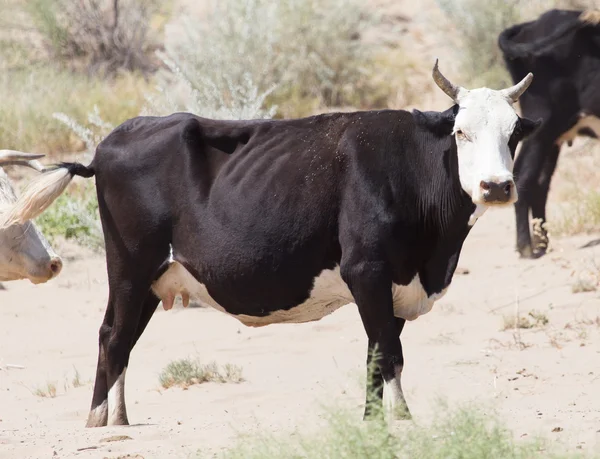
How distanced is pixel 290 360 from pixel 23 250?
7.52ft

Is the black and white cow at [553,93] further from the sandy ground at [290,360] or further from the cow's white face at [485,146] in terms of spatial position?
the cow's white face at [485,146]

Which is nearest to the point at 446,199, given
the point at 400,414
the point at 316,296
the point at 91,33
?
the point at 316,296

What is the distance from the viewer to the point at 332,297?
6.54 metres

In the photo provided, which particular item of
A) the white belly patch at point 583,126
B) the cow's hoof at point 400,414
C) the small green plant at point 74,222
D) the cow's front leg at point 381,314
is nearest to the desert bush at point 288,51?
the small green plant at point 74,222

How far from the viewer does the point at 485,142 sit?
6.14 meters

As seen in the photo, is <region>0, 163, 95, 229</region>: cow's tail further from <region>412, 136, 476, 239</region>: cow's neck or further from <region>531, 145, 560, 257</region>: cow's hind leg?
<region>531, 145, 560, 257</region>: cow's hind leg

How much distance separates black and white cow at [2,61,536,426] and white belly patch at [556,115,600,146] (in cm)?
494

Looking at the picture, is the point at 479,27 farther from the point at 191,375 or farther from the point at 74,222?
the point at 191,375

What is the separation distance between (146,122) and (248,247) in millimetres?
1173

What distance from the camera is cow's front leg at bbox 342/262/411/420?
6195 mm

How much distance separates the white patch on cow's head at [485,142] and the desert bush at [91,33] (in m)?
11.7

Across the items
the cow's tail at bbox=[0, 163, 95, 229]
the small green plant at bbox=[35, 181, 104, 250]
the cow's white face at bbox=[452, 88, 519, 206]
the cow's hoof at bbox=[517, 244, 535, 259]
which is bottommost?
the small green plant at bbox=[35, 181, 104, 250]

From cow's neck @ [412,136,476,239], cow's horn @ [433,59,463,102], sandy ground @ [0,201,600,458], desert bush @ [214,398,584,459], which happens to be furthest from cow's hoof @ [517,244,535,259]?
desert bush @ [214,398,584,459]

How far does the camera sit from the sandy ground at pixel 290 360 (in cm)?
639
